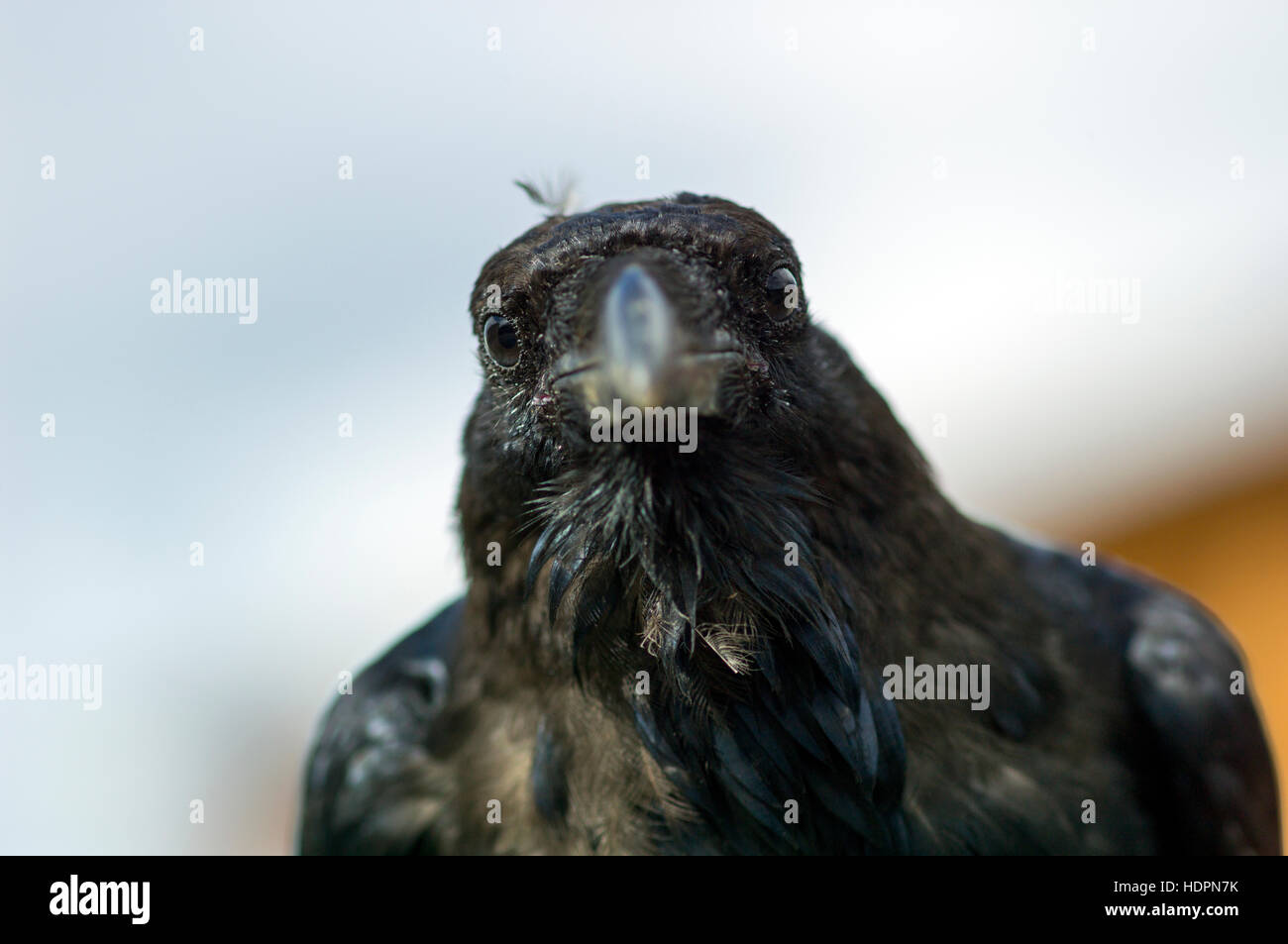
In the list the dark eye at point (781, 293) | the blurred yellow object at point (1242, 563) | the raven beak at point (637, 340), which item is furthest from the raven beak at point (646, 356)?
the blurred yellow object at point (1242, 563)

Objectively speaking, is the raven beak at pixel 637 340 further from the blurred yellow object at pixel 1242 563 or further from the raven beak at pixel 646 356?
the blurred yellow object at pixel 1242 563

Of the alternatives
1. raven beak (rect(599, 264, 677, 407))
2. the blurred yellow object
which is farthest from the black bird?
the blurred yellow object

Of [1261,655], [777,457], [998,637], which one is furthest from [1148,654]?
[1261,655]

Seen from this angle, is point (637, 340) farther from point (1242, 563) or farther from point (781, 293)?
point (1242, 563)

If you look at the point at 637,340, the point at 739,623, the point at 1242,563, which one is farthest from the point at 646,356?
the point at 1242,563

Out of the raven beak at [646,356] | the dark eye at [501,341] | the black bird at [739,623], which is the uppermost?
the dark eye at [501,341]
